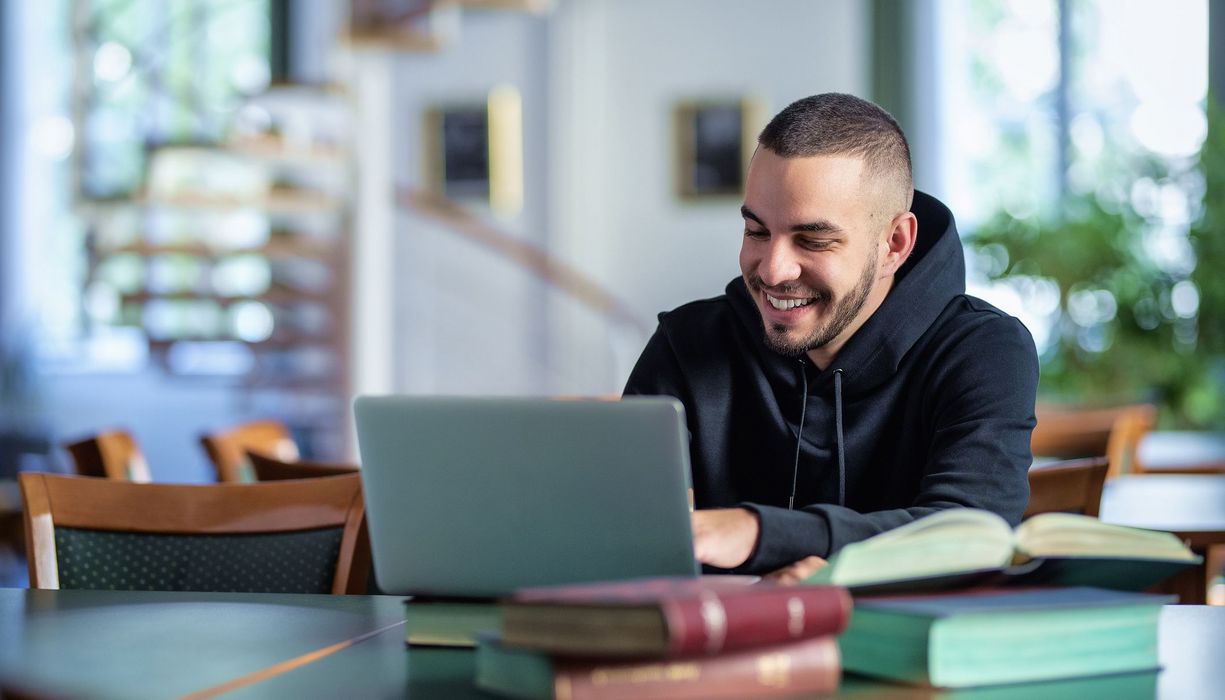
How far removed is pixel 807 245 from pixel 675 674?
817mm

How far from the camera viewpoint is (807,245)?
1613mm

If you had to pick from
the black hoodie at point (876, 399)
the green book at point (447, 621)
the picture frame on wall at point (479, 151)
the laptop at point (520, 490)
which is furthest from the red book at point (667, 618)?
the picture frame on wall at point (479, 151)

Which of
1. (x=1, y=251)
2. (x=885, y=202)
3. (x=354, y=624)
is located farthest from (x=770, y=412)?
(x=1, y=251)

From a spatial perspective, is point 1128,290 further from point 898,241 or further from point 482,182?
point 898,241

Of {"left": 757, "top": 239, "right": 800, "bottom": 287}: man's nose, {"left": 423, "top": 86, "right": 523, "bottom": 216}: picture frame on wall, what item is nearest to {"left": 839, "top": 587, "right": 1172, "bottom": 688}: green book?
{"left": 757, "top": 239, "right": 800, "bottom": 287}: man's nose

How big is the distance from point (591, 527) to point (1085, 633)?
37 cm

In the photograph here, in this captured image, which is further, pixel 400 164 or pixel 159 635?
pixel 400 164

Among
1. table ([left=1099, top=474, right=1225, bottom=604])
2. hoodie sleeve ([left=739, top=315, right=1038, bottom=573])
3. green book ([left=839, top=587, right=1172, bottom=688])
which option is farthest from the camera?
table ([left=1099, top=474, right=1225, bottom=604])

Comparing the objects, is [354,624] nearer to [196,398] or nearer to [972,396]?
[972,396]

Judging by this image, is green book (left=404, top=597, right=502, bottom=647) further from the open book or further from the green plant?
the green plant

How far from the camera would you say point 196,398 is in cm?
809

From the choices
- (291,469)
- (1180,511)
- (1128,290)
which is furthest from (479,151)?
(1180,511)

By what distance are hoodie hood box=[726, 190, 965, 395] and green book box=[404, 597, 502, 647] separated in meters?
0.70

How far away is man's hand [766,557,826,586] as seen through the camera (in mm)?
1240
